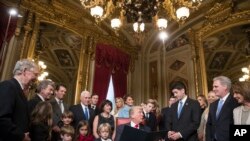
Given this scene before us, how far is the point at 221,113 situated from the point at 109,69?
6542mm

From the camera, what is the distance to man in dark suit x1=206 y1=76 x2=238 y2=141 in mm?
3432

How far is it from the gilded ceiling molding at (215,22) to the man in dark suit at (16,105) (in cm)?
659

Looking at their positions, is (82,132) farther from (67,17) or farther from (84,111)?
(67,17)

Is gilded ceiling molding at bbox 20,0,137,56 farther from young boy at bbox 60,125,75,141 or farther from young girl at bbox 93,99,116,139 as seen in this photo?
young boy at bbox 60,125,75,141

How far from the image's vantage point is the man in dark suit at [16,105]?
2256 millimetres

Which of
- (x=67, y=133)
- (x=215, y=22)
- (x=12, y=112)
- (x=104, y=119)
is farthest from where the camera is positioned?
(x=215, y=22)

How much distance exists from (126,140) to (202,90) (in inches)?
241

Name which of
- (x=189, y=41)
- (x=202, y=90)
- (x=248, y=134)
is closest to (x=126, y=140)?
(x=248, y=134)

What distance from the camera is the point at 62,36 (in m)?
9.28

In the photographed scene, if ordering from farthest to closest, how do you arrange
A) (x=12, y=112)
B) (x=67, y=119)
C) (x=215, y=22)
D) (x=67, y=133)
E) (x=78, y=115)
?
(x=215, y=22) < (x=78, y=115) < (x=67, y=119) < (x=67, y=133) < (x=12, y=112)

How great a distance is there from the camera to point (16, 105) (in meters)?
2.42

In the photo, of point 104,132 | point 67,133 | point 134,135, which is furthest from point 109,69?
point 134,135

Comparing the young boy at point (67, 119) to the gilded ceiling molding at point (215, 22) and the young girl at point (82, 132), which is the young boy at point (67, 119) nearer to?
the young girl at point (82, 132)

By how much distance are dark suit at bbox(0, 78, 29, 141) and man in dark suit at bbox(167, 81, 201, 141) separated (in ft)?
8.42
